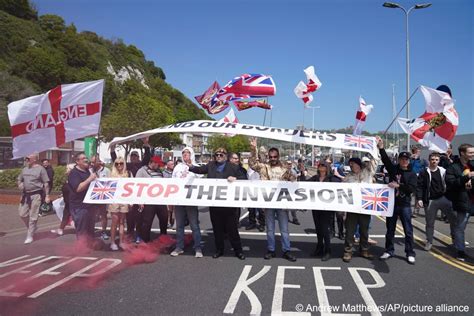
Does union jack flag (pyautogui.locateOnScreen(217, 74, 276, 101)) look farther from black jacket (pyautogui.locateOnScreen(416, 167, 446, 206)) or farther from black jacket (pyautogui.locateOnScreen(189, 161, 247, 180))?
black jacket (pyautogui.locateOnScreen(416, 167, 446, 206))

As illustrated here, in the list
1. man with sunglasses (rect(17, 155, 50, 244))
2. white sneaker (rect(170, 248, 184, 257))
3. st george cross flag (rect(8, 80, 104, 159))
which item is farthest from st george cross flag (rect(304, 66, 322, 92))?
man with sunglasses (rect(17, 155, 50, 244))

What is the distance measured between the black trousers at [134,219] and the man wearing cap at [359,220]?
13.3ft

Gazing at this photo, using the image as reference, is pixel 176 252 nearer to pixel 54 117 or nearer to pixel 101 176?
pixel 101 176

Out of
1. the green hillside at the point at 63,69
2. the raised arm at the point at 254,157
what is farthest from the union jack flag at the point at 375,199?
the green hillside at the point at 63,69

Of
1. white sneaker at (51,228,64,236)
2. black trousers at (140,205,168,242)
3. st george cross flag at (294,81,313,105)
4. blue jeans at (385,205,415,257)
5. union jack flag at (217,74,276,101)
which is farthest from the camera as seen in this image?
st george cross flag at (294,81,313,105)

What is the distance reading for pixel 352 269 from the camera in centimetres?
567

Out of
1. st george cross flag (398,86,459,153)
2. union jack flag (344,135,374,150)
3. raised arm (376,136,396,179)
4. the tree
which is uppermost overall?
the tree

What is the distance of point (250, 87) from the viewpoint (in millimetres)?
9539

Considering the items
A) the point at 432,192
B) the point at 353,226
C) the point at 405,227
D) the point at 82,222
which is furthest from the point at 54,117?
the point at 432,192

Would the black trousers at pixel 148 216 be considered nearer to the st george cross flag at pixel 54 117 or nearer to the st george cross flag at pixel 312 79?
the st george cross flag at pixel 54 117

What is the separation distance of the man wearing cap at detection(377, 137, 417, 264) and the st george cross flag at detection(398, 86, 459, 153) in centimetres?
61

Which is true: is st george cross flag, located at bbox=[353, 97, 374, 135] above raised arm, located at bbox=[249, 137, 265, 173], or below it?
above

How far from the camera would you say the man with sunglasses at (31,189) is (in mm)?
7426

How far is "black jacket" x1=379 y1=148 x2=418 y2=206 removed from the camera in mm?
6145
